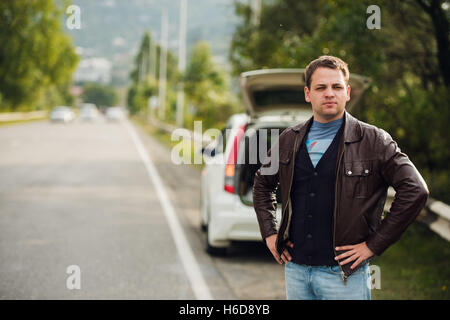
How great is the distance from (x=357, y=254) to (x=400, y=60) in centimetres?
947

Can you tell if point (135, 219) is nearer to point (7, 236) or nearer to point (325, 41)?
point (7, 236)

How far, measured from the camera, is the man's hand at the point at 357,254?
267 cm

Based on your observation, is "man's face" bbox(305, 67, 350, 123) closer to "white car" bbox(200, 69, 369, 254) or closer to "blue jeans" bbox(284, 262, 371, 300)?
"blue jeans" bbox(284, 262, 371, 300)

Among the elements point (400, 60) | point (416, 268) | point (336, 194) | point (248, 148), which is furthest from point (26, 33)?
point (336, 194)

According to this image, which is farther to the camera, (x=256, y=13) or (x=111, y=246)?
(x=256, y=13)

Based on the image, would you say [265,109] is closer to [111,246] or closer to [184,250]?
[184,250]

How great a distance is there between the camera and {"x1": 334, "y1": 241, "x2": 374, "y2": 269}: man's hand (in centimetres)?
267

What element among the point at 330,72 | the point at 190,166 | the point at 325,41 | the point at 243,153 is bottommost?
the point at 190,166

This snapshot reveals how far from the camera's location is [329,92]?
273cm

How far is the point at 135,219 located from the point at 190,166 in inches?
362

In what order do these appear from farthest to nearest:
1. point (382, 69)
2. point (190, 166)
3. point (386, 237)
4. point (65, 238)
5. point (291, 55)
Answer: point (190, 166) < point (291, 55) < point (382, 69) < point (65, 238) < point (386, 237)

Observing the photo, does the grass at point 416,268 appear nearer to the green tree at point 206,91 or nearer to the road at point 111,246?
the road at point 111,246

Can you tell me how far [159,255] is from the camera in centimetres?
704

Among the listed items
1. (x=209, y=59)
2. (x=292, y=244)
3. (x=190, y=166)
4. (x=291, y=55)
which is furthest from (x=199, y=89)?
(x=292, y=244)
